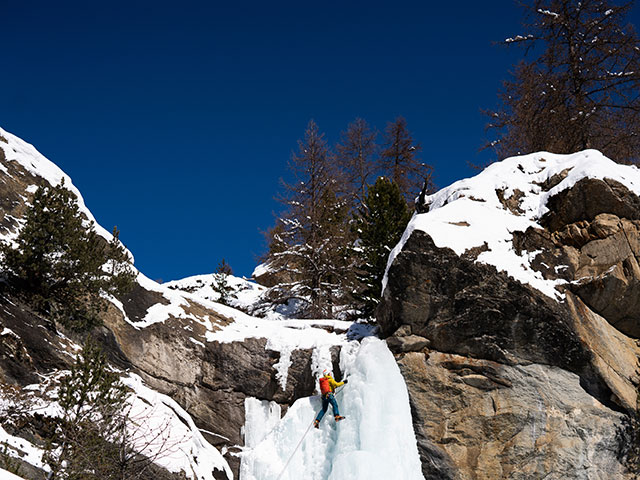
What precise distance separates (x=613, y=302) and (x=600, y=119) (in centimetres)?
781

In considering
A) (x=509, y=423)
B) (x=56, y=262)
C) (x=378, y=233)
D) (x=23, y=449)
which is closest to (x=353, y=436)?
(x=509, y=423)

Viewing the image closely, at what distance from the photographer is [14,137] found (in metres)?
16.0

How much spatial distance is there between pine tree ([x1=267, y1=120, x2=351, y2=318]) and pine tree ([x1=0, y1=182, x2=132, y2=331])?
8025mm

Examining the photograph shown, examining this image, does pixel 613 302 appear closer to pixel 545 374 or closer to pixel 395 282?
pixel 545 374

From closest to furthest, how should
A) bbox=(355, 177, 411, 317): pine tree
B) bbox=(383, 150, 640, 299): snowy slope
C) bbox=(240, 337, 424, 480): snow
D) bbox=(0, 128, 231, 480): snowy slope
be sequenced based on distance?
bbox=(0, 128, 231, 480): snowy slope → bbox=(240, 337, 424, 480): snow → bbox=(383, 150, 640, 299): snowy slope → bbox=(355, 177, 411, 317): pine tree

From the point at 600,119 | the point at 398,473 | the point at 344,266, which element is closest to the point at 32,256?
the point at 398,473

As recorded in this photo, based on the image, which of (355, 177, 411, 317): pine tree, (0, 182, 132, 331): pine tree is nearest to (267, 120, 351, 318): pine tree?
(355, 177, 411, 317): pine tree

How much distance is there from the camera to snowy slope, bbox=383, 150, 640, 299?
1328 centimetres

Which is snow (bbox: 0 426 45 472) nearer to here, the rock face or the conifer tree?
the rock face

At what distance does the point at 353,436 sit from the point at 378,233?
6911 mm

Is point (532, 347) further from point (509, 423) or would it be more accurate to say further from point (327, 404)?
point (327, 404)

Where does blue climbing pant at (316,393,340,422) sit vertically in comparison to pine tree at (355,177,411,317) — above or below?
below

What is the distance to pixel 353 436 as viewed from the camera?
41.0 ft

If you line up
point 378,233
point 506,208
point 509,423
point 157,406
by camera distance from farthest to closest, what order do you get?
point 378,233, point 506,208, point 157,406, point 509,423
